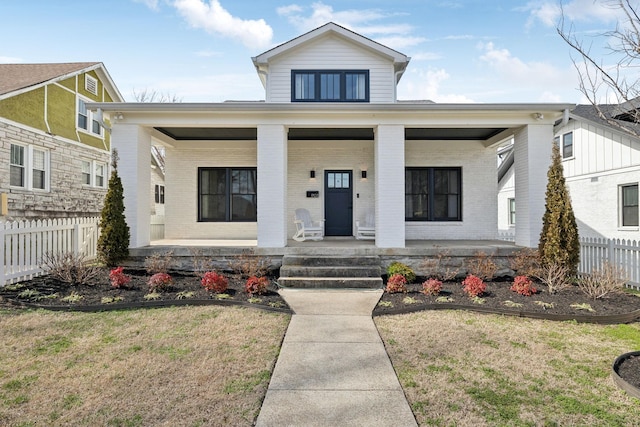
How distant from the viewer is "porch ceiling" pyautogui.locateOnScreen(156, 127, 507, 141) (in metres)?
9.53

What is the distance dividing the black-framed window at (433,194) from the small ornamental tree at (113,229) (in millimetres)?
7391

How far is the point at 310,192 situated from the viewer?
10758 millimetres

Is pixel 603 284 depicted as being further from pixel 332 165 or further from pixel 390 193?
pixel 332 165

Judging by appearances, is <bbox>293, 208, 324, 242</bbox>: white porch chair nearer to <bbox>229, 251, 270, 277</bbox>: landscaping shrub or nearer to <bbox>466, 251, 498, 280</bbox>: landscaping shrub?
<bbox>229, 251, 270, 277</bbox>: landscaping shrub

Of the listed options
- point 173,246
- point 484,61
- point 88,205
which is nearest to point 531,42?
point 484,61

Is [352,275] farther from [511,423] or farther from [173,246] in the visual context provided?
[511,423]

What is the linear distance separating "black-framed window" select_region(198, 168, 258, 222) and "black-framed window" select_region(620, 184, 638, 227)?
11.6m

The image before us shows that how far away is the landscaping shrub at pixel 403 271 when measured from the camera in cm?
750

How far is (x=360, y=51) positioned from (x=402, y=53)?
48.8 inches

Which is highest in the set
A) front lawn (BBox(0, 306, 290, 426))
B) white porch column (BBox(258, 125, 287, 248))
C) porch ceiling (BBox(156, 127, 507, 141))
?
porch ceiling (BBox(156, 127, 507, 141))

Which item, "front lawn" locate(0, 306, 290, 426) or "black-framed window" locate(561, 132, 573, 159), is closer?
"front lawn" locate(0, 306, 290, 426)

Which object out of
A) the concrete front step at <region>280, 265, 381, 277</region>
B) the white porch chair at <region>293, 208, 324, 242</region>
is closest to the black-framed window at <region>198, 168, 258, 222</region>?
the white porch chair at <region>293, 208, 324, 242</region>

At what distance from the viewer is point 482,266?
7426mm

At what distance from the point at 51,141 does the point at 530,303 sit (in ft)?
53.5
